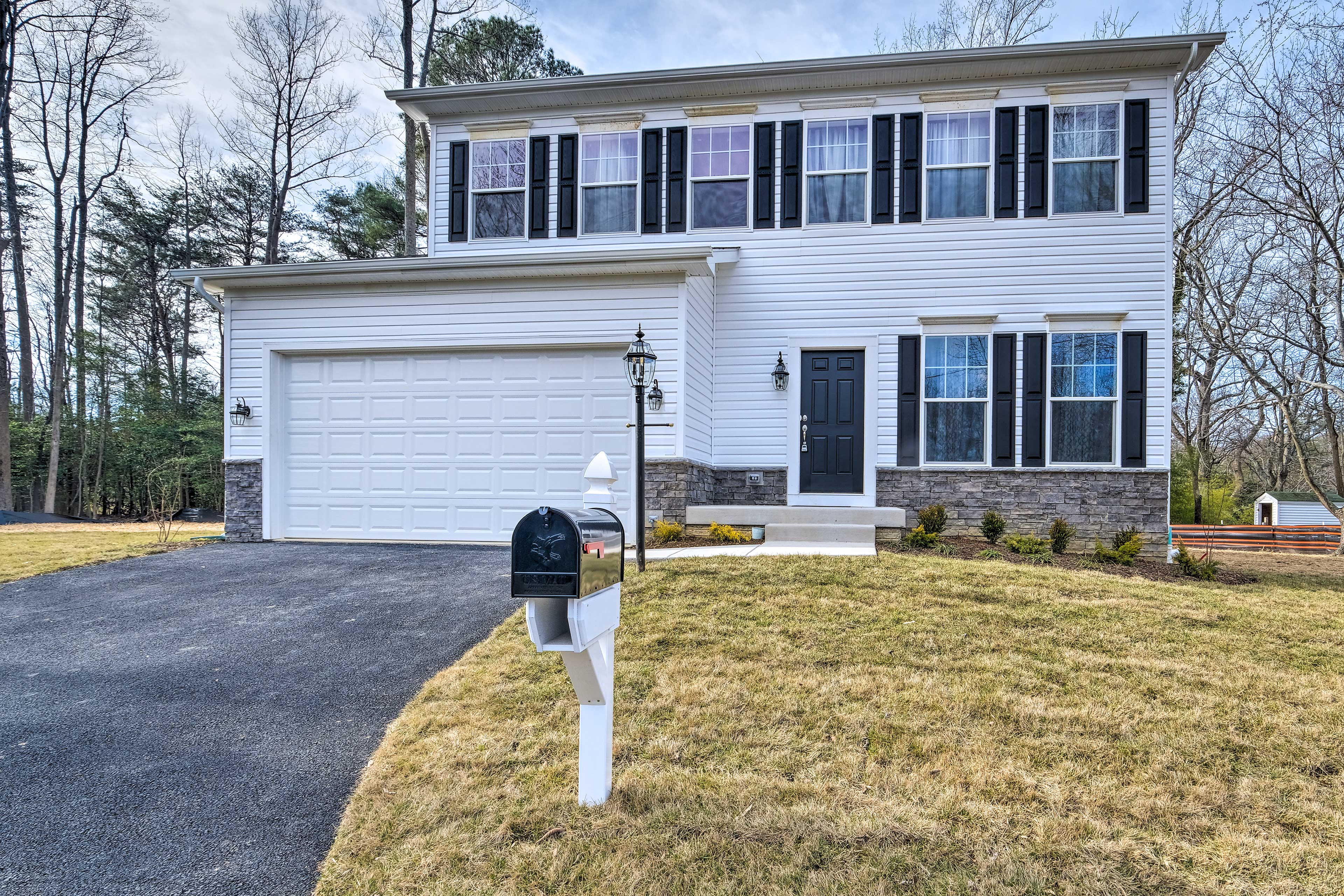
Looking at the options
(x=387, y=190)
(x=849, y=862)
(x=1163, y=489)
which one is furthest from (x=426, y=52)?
(x=849, y=862)

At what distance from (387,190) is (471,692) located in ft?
58.3

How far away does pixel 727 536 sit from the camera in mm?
7793

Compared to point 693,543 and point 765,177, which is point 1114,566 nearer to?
point 693,543

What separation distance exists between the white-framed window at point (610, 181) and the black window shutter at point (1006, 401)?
4927 mm

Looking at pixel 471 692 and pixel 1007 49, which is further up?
pixel 1007 49

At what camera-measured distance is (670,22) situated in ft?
45.8

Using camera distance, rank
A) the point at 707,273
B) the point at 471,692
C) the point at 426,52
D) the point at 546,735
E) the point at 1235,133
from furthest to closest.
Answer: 1. the point at 426,52
2. the point at 1235,133
3. the point at 707,273
4. the point at 471,692
5. the point at 546,735

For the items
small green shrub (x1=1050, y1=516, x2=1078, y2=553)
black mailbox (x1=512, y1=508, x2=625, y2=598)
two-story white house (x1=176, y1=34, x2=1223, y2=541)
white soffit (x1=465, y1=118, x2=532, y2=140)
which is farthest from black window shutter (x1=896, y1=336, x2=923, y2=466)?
black mailbox (x1=512, y1=508, x2=625, y2=598)

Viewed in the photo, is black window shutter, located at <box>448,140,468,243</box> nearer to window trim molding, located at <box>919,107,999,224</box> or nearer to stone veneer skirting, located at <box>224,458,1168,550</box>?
stone veneer skirting, located at <box>224,458,1168,550</box>

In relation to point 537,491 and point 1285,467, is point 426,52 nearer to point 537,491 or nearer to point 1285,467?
point 537,491

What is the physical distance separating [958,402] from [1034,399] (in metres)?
0.85

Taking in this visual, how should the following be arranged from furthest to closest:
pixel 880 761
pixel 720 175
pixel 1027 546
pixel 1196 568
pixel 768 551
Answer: pixel 720 175, pixel 1027 546, pixel 1196 568, pixel 768 551, pixel 880 761

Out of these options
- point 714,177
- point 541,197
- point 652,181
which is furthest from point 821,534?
point 541,197

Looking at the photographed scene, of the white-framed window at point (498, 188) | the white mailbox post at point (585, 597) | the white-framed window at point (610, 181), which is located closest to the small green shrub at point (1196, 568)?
the white mailbox post at point (585, 597)
